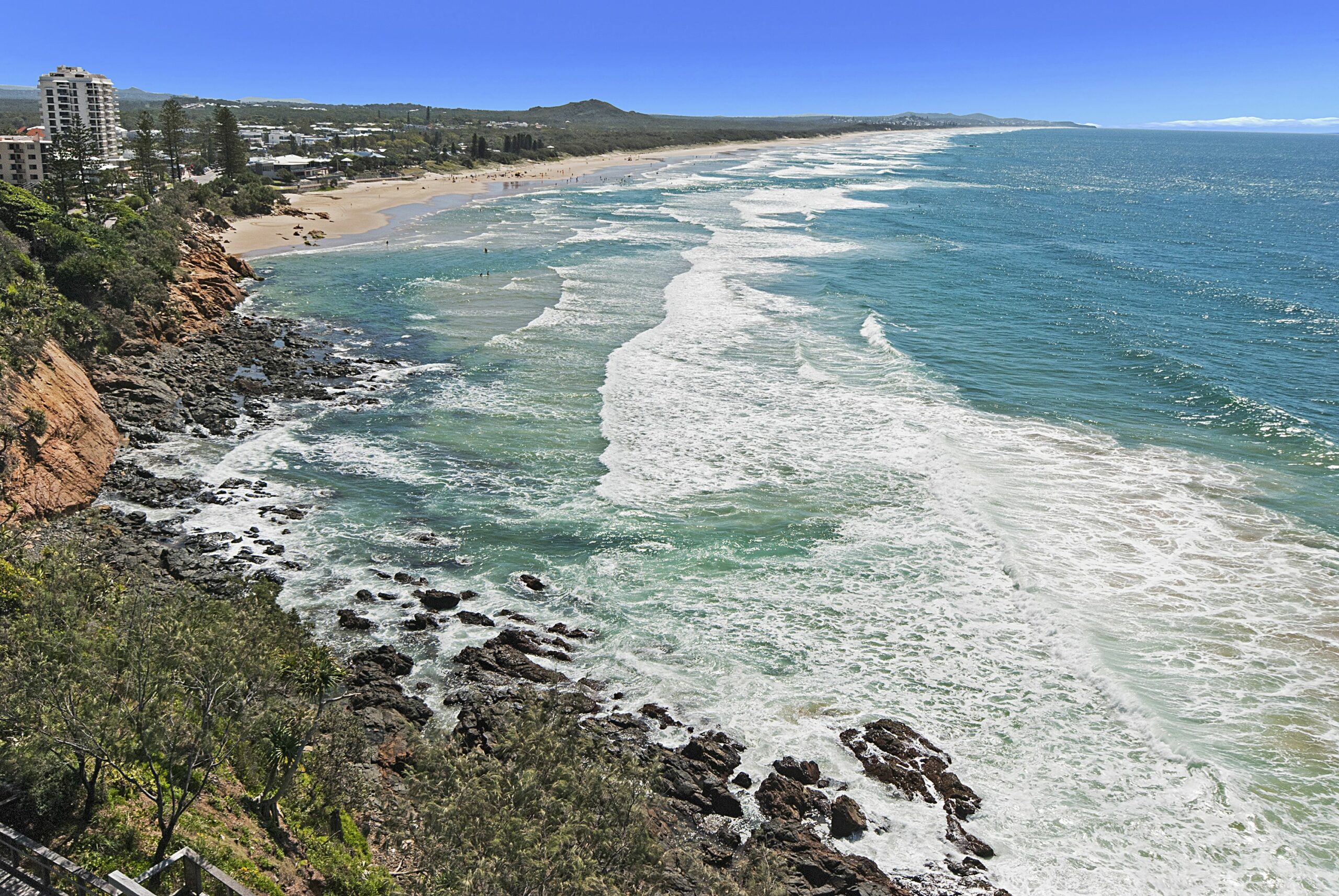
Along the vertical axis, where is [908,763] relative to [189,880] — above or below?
below

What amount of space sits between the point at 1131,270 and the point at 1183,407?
29320 millimetres

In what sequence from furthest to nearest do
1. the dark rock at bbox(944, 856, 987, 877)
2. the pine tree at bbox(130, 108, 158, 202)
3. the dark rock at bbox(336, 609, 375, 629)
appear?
the pine tree at bbox(130, 108, 158, 202) < the dark rock at bbox(336, 609, 375, 629) < the dark rock at bbox(944, 856, 987, 877)

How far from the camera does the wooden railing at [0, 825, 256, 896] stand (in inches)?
325

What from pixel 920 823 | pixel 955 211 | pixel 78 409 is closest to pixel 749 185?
pixel 955 211

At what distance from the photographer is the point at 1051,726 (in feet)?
53.2

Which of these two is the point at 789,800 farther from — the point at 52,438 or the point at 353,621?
the point at 52,438

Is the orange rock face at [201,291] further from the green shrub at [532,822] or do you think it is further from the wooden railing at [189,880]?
the wooden railing at [189,880]

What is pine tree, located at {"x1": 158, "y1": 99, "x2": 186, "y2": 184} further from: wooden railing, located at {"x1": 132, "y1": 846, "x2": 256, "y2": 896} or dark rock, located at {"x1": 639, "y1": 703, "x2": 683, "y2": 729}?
wooden railing, located at {"x1": 132, "y1": 846, "x2": 256, "y2": 896}

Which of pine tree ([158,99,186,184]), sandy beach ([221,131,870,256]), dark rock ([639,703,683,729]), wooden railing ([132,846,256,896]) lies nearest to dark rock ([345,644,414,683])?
dark rock ([639,703,683,729])

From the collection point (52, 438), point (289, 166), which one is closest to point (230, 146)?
point (289, 166)

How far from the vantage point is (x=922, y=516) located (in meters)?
23.6

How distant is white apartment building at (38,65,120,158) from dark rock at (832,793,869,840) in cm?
13177

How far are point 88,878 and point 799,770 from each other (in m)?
10.6

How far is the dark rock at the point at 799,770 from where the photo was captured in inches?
589
